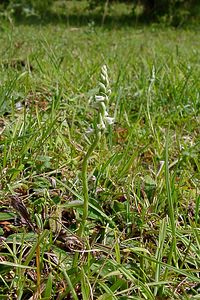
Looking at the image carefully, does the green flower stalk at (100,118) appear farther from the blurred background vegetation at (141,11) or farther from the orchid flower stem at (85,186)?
the blurred background vegetation at (141,11)

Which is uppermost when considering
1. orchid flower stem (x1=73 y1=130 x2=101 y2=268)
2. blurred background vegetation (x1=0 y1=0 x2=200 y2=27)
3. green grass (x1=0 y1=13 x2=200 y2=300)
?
orchid flower stem (x1=73 y1=130 x2=101 y2=268)

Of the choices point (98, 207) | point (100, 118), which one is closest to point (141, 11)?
point (98, 207)

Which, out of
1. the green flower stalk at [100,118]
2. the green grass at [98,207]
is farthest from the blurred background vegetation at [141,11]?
the green flower stalk at [100,118]

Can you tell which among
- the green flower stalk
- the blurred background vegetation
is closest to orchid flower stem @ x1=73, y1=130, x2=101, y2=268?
the green flower stalk

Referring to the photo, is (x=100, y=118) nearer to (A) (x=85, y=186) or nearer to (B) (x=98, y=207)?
(A) (x=85, y=186)

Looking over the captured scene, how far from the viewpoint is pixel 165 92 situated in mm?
2092

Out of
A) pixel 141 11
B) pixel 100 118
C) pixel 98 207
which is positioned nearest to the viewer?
pixel 100 118

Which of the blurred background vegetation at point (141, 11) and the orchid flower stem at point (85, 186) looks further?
the blurred background vegetation at point (141, 11)

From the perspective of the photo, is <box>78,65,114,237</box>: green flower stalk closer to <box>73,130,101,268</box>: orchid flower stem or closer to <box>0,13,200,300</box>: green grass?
<box>73,130,101,268</box>: orchid flower stem

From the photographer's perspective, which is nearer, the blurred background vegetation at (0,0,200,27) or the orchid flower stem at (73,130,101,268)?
the orchid flower stem at (73,130,101,268)

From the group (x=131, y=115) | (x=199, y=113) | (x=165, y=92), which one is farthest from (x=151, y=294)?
(x=165, y=92)

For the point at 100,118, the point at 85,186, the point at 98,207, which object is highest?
the point at 100,118

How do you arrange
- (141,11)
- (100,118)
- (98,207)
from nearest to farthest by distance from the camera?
(100,118) < (98,207) < (141,11)

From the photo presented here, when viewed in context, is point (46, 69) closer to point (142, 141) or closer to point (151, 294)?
point (142, 141)
